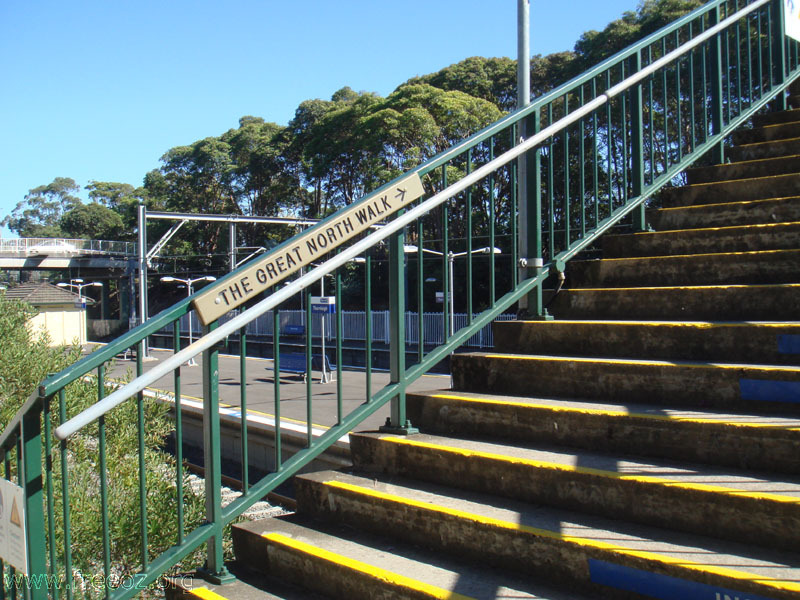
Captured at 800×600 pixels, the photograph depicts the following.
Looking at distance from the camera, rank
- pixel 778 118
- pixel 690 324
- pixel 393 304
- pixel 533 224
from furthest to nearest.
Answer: pixel 778 118, pixel 533 224, pixel 393 304, pixel 690 324

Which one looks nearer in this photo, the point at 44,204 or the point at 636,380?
the point at 636,380

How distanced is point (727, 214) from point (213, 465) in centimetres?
327

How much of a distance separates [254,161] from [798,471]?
158 ft

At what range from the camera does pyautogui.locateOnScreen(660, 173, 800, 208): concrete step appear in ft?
13.4

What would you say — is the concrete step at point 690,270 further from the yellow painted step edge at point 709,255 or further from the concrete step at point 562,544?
the concrete step at point 562,544

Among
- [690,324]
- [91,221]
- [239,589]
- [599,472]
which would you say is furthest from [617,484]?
[91,221]

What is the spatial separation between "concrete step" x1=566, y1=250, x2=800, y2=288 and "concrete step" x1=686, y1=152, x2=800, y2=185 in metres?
1.21

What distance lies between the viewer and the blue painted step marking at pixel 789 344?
2.82 meters

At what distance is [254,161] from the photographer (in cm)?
4784

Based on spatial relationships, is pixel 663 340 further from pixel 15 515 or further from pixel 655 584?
pixel 15 515

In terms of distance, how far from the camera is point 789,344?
2846 millimetres

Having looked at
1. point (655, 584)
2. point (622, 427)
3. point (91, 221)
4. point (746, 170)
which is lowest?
point (655, 584)

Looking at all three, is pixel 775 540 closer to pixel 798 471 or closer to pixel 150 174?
pixel 798 471

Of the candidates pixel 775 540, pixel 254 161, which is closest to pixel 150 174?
pixel 254 161
